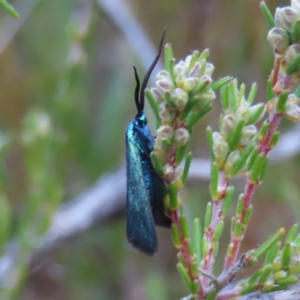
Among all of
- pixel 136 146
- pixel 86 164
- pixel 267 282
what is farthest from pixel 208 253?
pixel 86 164

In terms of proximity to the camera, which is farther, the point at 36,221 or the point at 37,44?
the point at 37,44

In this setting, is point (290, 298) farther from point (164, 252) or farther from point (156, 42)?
point (156, 42)

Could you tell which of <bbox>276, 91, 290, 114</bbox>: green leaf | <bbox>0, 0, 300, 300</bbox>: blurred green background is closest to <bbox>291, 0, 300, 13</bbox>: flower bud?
<bbox>276, 91, 290, 114</bbox>: green leaf

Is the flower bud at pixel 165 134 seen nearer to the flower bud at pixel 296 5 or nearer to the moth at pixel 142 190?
the moth at pixel 142 190

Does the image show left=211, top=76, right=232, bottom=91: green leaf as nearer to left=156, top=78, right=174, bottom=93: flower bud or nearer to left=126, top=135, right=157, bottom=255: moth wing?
left=156, top=78, right=174, bottom=93: flower bud

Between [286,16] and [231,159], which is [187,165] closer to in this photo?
[231,159]

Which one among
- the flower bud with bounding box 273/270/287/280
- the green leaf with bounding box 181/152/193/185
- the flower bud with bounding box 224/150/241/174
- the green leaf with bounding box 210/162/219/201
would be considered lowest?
the flower bud with bounding box 273/270/287/280
